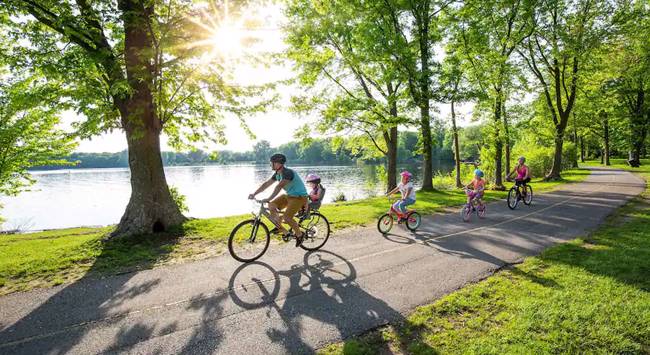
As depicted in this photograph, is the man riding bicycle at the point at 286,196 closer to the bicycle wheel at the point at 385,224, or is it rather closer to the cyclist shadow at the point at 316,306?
the cyclist shadow at the point at 316,306

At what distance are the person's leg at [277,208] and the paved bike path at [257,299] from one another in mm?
805

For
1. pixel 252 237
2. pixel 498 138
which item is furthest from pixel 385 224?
pixel 498 138

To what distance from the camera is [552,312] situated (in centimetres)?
500

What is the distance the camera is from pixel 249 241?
25.3 feet

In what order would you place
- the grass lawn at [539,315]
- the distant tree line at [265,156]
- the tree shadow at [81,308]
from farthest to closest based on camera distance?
the distant tree line at [265,156] → the tree shadow at [81,308] → the grass lawn at [539,315]

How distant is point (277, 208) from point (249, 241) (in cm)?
103

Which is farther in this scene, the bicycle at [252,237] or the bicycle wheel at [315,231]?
the bicycle wheel at [315,231]

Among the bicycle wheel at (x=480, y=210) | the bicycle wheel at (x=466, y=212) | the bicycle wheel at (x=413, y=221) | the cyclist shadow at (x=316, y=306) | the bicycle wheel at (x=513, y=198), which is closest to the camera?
the cyclist shadow at (x=316, y=306)

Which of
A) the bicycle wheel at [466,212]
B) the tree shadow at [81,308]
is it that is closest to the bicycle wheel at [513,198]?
the bicycle wheel at [466,212]

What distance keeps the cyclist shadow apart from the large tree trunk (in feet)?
16.0

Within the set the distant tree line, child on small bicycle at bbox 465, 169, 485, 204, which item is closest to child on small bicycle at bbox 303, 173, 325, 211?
child on small bicycle at bbox 465, 169, 485, 204

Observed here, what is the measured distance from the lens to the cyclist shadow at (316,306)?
456 centimetres

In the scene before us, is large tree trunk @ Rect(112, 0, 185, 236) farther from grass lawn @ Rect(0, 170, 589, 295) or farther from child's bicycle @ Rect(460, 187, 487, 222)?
child's bicycle @ Rect(460, 187, 487, 222)

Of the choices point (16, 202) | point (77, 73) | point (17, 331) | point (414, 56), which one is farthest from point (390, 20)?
point (16, 202)
